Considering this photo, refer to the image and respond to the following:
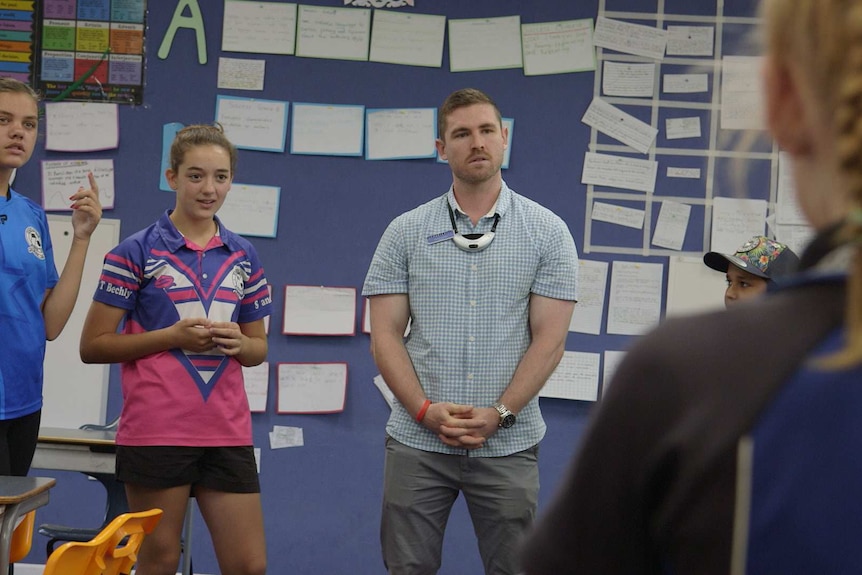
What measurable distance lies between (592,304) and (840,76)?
360 cm

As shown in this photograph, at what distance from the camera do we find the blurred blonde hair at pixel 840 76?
525 mm

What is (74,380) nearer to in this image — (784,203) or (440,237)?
(440,237)

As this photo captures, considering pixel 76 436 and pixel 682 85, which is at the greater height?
pixel 682 85

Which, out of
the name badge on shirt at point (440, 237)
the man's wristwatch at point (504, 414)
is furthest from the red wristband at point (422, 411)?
the name badge on shirt at point (440, 237)

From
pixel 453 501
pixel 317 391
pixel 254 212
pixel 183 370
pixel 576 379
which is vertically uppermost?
pixel 254 212

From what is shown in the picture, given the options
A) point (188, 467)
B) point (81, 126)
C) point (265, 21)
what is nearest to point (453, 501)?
point (188, 467)

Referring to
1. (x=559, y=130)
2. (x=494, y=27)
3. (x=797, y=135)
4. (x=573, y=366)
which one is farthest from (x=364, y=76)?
(x=797, y=135)

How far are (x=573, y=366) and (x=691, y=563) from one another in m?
3.52

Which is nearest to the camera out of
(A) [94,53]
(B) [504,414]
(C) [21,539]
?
(C) [21,539]

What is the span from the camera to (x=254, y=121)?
4172 mm

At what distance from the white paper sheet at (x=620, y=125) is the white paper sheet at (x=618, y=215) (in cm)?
25

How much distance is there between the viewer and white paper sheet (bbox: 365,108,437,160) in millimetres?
4141

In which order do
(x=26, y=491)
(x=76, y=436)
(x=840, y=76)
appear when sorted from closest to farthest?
(x=840, y=76) < (x=26, y=491) < (x=76, y=436)

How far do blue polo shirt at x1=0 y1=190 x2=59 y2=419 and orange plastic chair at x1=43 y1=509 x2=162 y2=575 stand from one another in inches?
35.1
